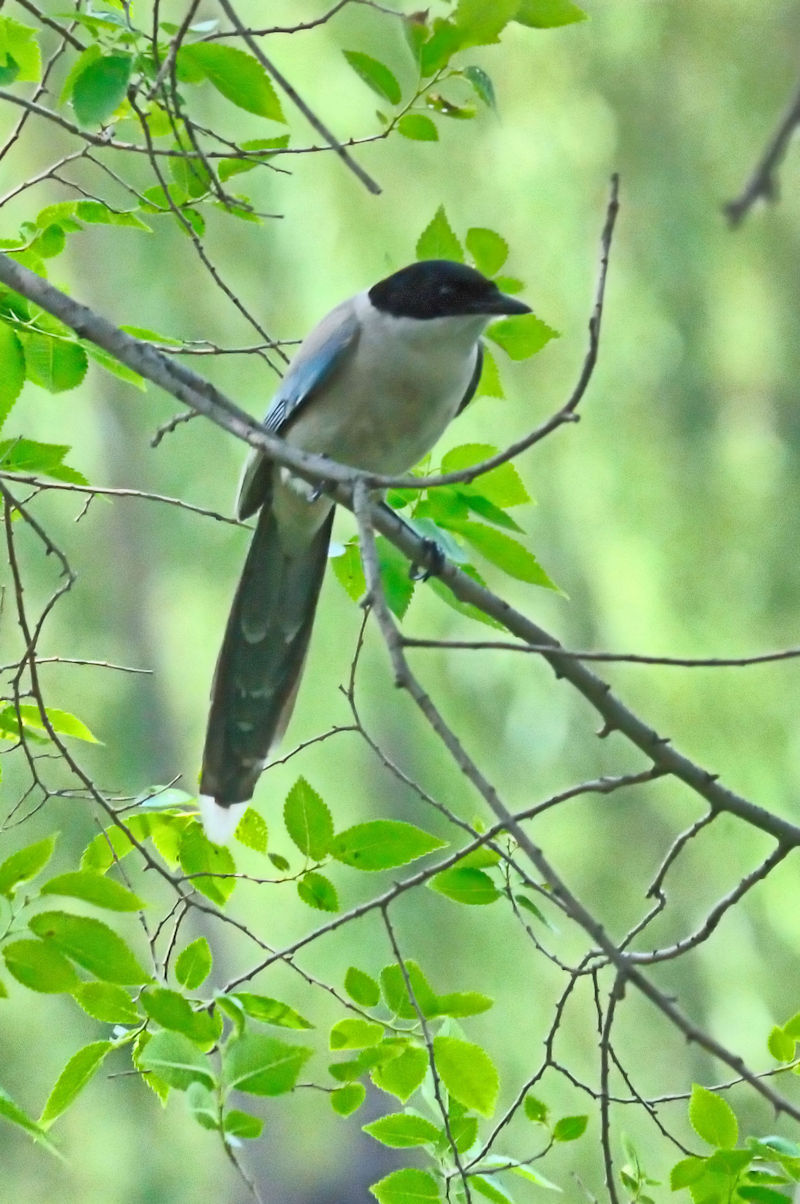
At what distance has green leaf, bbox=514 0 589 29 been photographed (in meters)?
1.24

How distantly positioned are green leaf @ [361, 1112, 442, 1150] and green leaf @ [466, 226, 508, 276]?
872 mm

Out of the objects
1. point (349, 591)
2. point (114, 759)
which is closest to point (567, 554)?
point (114, 759)

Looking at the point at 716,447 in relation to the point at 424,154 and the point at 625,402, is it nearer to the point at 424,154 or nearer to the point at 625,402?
the point at 625,402

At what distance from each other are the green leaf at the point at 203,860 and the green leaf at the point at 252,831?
26 mm

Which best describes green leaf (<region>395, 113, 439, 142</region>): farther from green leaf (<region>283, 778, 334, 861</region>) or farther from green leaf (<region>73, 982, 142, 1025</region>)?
green leaf (<region>73, 982, 142, 1025</region>)

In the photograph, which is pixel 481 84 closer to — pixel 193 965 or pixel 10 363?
pixel 10 363

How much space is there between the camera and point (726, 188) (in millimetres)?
4582

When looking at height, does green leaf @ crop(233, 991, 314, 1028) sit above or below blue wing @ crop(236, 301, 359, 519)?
below

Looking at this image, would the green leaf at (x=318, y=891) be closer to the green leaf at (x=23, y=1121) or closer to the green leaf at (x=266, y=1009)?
the green leaf at (x=266, y=1009)

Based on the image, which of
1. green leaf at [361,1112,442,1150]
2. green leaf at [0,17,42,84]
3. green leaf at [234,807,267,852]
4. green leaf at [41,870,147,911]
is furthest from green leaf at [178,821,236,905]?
green leaf at [0,17,42,84]

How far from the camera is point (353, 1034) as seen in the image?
128cm

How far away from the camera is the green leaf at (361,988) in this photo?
128 cm

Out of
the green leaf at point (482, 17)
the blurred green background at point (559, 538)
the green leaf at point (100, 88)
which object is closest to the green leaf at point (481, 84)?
the green leaf at point (482, 17)

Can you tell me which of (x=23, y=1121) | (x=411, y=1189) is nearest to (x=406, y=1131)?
(x=411, y=1189)
